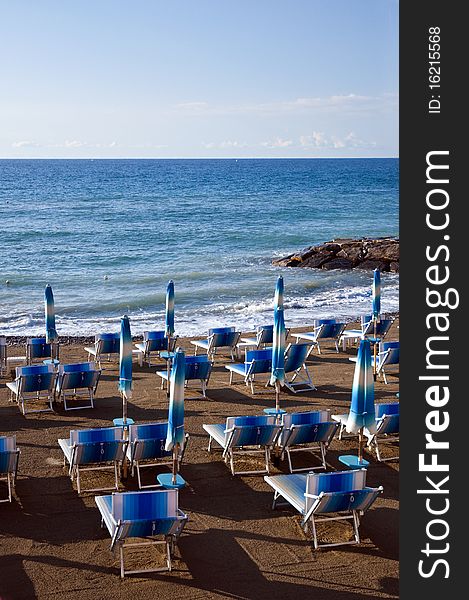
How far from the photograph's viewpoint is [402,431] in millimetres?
5234

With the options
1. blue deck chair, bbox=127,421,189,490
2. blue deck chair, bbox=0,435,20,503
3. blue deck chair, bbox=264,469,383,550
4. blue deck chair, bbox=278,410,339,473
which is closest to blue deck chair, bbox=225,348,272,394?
blue deck chair, bbox=278,410,339,473

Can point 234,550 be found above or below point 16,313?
below

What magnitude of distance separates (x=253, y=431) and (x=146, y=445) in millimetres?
1260

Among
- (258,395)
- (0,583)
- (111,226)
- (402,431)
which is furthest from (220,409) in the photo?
(111,226)

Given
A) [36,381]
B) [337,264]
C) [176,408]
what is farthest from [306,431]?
[337,264]

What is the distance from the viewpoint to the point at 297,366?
13.9m

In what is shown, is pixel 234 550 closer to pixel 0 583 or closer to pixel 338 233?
pixel 0 583

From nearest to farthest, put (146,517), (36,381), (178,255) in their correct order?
(146,517)
(36,381)
(178,255)

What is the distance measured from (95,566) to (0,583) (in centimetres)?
84

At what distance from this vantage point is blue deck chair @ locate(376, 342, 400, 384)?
14352 millimetres

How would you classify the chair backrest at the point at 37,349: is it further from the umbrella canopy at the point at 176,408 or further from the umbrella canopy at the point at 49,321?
the umbrella canopy at the point at 176,408

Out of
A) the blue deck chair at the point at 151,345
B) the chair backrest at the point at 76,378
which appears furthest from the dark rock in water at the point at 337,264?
the chair backrest at the point at 76,378

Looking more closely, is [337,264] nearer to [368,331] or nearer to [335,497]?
[368,331]

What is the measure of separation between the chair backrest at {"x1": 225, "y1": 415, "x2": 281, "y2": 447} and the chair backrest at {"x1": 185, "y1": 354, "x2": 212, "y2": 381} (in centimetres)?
330
